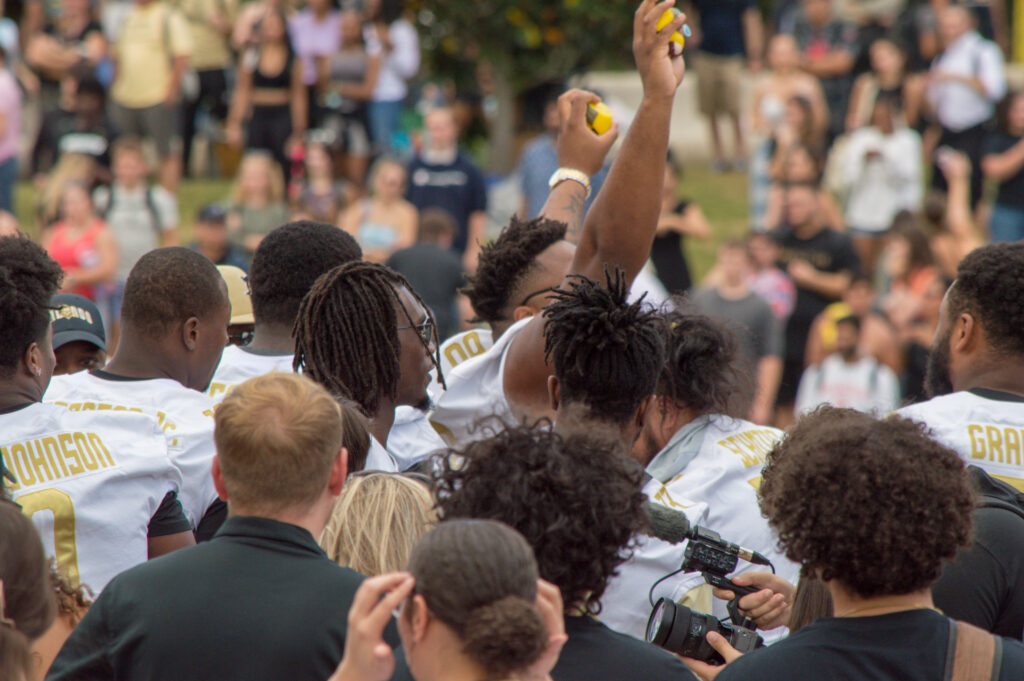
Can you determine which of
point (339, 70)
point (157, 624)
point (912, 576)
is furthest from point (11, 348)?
point (339, 70)

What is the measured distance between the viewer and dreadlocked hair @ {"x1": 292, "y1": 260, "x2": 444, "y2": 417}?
11.5 feet

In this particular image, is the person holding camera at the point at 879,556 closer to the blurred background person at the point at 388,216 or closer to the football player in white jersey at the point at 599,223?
the football player in white jersey at the point at 599,223

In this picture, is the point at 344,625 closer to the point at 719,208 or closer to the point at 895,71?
the point at 895,71

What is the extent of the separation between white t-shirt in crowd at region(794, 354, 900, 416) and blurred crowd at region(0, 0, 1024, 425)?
0.8 inches

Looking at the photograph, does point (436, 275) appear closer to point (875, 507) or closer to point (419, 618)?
point (875, 507)

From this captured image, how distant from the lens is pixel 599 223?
331 cm

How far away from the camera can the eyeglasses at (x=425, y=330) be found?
3.61 m

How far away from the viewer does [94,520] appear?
3105 millimetres

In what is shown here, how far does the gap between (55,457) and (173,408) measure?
0.50 m

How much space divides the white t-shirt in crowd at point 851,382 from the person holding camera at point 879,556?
6817 millimetres

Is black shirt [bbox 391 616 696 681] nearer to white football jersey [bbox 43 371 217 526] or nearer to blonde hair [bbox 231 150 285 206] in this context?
white football jersey [bbox 43 371 217 526]

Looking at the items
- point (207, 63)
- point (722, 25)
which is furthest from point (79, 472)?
point (722, 25)

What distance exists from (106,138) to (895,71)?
7.54 metres

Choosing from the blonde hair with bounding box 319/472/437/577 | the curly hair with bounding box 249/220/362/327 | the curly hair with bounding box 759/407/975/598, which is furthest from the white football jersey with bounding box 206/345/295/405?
the curly hair with bounding box 759/407/975/598
